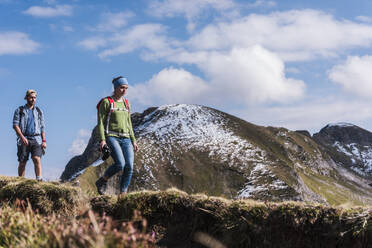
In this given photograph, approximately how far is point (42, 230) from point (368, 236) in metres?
4.64

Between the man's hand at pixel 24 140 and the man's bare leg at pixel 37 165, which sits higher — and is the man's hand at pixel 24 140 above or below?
above

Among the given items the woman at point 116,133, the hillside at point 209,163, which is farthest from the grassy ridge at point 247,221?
the hillside at point 209,163

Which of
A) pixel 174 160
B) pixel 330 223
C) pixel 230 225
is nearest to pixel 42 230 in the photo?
pixel 230 225

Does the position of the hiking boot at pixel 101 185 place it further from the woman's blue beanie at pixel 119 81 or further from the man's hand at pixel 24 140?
the man's hand at pixel 24 140

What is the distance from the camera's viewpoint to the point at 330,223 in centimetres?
579

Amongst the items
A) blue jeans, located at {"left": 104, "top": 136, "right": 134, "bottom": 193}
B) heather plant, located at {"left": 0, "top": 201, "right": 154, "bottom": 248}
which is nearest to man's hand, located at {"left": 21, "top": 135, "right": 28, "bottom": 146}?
blue jeans, located at {"left": 104, "top": 136, "right": 134, "bottom": 193}

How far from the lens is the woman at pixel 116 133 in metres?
10.3

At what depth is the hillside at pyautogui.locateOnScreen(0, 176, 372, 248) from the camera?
4.15 meters

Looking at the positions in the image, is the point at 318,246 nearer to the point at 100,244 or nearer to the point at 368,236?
the point at 368,236

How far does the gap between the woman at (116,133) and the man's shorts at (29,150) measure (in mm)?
3518

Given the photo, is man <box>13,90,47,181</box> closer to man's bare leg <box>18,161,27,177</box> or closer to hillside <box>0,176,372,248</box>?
man's bare leg <box>18,161,27,177</box>

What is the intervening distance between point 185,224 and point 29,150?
7816 mm

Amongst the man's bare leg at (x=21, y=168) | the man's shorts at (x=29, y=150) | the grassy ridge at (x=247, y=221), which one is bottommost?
the grassy ridge at (x=247, y=221)

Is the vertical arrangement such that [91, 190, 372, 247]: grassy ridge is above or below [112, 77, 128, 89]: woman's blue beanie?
below
